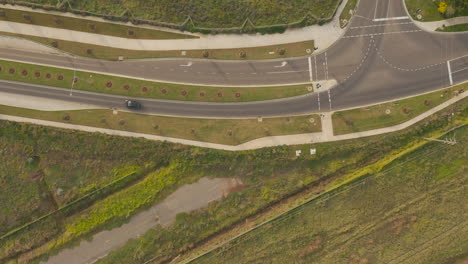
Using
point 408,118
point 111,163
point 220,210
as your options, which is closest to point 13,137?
point 111,163

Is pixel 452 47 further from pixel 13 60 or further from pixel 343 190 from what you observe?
pixel 13 60

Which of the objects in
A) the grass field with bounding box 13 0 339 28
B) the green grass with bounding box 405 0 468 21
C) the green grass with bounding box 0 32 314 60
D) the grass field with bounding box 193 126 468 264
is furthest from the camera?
the green grass with bounding box 0 32 314 60

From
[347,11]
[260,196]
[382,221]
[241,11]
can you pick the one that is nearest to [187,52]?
[241,11]

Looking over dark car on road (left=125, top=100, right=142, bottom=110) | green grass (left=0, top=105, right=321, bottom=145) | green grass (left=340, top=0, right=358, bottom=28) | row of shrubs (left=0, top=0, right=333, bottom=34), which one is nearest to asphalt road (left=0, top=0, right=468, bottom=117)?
green grass (left=340, top=0, right=358, bottom=28)

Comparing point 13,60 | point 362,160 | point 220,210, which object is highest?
point 13,60

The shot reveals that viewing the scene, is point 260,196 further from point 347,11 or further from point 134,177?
point 347,11

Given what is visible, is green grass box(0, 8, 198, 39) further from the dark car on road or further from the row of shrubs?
the dark car on road

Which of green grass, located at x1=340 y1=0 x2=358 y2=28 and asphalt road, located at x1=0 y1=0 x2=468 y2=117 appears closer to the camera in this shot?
asphalt road, located at x1=0 y1=0 x2=468 y2=117
